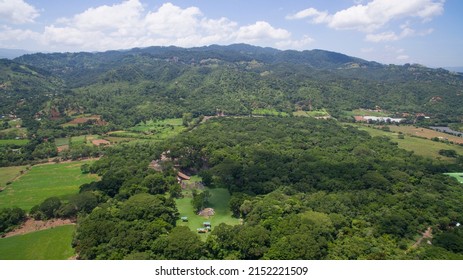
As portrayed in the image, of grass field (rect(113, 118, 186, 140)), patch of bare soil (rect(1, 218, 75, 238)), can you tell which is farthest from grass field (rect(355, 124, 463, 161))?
patch of bare soil (rect(1, 218, 75, 238))

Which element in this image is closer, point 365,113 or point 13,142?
point 13,142

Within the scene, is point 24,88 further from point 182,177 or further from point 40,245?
point 40,245

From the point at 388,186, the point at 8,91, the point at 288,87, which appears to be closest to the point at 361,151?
the point at 388,186

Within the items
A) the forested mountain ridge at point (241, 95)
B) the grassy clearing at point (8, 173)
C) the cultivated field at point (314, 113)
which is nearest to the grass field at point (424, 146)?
the cultivated field at point (314, 113)

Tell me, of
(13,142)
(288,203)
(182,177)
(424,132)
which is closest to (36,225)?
(182,177)

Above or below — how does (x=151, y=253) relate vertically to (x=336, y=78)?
below

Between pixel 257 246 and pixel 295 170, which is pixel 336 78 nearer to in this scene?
pixel 295 170
